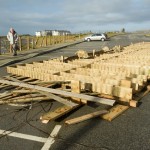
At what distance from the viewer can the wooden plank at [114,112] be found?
18.0 feet

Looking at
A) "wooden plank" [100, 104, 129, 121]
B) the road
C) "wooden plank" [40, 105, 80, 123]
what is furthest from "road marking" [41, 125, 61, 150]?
"wooden plank" [100, 104, 129, 121]

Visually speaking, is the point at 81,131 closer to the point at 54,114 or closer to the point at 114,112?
the point at 54,114

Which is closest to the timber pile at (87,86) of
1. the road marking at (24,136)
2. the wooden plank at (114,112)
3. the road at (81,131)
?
the wooden plank at (114,112)

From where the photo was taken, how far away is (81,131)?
192 inches

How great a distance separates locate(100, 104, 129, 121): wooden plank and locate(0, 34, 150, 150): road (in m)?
0.09

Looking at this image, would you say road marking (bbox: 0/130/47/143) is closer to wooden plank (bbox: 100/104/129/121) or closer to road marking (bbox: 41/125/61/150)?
road marking (bbox: 41/125/61/150)

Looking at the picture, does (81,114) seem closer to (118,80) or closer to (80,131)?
(80,131)

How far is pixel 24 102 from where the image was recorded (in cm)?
662

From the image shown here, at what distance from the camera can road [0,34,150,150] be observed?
4352 millimetres

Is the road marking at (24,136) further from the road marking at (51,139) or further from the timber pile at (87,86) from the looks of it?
the timber pile at (87,86)

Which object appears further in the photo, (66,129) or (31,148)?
(66,129)

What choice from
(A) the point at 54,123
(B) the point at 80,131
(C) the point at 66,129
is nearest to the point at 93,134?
(B) the point at 80,131

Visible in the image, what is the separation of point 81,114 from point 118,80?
6.68 ft

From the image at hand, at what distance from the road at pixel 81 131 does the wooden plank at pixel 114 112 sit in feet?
0.31
